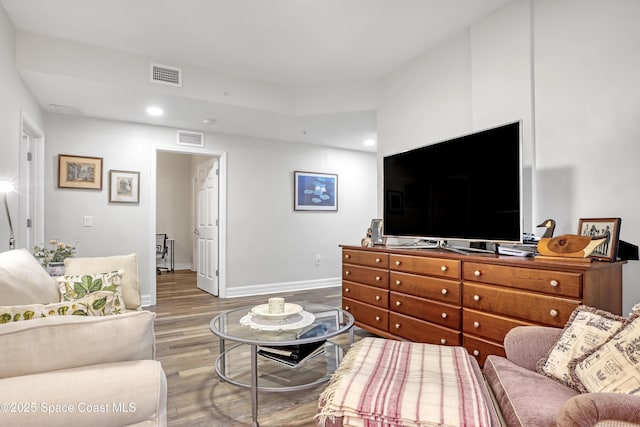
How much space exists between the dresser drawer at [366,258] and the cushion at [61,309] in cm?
199

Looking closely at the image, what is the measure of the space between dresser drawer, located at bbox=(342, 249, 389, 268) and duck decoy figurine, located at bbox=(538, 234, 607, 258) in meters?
1.17

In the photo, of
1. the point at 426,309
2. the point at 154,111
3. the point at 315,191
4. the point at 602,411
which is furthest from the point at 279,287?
the point at 602,411

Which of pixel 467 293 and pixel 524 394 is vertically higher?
pixel 467 293

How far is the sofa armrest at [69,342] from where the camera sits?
0.95 m

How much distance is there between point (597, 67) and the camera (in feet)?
7.06

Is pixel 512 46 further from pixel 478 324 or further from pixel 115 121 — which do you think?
pixel 115 121

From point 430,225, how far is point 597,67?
1.42 metres

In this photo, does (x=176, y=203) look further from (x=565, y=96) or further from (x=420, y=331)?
(x=565, y=96)

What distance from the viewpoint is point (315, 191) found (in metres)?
5.77

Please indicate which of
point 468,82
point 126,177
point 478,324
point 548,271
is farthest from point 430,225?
point 126,177

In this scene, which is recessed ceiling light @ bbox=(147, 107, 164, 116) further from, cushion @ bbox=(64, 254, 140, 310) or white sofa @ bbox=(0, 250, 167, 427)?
white sofa @ bbox=(0, 250, 167, 427)

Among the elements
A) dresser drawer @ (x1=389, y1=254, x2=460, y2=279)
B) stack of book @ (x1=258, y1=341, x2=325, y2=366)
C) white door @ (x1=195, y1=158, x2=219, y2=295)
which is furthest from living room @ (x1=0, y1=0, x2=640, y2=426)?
stack of book @ (x1=258, y1=341, x2=325, y2=366)

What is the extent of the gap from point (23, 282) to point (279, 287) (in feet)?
12.9

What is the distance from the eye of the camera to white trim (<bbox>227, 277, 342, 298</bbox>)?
5.09 metres
